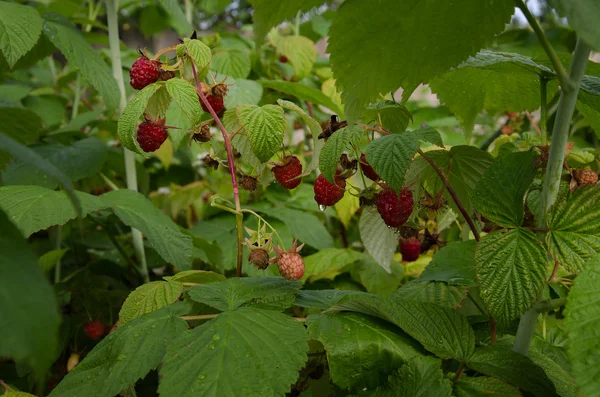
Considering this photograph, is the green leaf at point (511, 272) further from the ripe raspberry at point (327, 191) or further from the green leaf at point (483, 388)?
the ripe raspberry at point (327, 191)

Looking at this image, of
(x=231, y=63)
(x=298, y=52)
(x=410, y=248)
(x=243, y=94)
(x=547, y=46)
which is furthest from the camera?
(x=298, y=52)

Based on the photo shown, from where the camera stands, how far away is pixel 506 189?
0.61 metres

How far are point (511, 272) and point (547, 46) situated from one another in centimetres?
23

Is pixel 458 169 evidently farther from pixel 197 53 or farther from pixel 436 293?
pixel 197 53

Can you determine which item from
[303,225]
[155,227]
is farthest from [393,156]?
[303,225]

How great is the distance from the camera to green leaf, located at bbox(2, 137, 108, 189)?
126cm

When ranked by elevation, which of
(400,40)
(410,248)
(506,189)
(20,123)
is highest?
(400,40)

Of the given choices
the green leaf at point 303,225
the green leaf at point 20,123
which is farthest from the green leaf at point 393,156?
the green leaf at point 20,123

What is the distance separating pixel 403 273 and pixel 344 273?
143 mm

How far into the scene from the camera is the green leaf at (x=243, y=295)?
649mm

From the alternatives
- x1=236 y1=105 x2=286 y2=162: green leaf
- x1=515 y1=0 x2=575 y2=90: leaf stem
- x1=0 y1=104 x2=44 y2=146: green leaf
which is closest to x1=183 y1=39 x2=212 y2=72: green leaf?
x1=236 y1=105 x2=286 y2=162: green leaf

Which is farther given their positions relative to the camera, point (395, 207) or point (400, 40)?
point (395, 207)

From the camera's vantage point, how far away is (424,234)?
1.08m

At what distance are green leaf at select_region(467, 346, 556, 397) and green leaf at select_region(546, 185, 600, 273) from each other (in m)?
0.12
